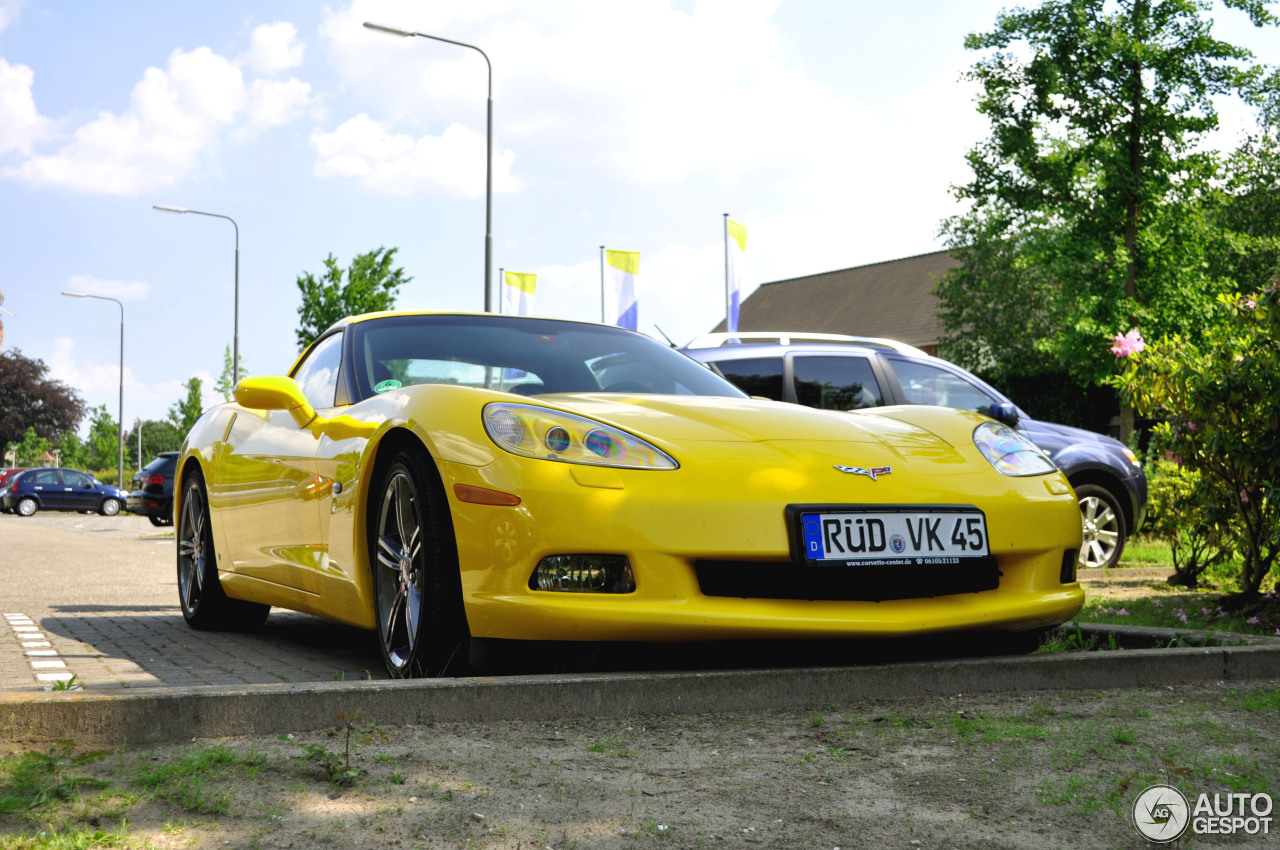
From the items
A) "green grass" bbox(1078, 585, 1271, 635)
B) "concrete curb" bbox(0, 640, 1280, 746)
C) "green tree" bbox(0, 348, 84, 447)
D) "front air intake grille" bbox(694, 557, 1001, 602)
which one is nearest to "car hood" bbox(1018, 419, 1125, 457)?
"green grass" bbox(1078, 585, 1271, 635)

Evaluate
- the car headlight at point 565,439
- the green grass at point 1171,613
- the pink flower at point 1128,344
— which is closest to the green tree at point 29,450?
the pink flower at point 1128,344

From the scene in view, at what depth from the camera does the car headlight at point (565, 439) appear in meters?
3.60

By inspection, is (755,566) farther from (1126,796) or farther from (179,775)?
(179,775)

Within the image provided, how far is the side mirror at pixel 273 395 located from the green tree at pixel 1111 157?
2449cm

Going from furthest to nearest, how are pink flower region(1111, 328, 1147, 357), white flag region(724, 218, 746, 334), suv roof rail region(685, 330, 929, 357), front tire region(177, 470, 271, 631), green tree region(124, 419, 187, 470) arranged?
green tree region(124, 419, 187, 470) → white flag region(724, 218, 746, 334) → suv roof rail region(685, 330, 929, 357) → pink flower region(1111, 328, 1147, 357) → front tire region(177, 470, 271, 631)

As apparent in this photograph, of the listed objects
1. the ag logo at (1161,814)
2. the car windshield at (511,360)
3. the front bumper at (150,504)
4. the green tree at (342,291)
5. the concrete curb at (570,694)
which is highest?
the green tree at (342,291)

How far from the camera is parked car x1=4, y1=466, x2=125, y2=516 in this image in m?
37.8

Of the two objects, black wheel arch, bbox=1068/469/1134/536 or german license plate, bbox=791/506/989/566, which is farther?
black wheel arch, bbox=1068/469/1134/536

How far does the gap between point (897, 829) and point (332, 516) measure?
2.61 m

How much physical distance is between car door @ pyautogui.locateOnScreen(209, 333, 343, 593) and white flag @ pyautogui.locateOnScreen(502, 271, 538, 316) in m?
22.2

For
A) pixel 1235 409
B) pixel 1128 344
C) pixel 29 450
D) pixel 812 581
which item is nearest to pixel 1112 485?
pixel 1128 344

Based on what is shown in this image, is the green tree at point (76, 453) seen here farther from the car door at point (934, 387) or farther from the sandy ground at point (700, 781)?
the sandy ground at point (700, 781)

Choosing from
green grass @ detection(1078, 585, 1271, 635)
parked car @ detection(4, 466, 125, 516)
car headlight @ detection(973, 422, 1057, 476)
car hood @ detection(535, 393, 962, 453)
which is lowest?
parked car @ detection(4, 466, 125, 516)

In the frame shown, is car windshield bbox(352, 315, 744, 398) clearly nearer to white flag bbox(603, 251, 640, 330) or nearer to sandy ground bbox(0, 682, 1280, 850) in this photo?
sandy ground bbox(0, 682, 1280, 850)
